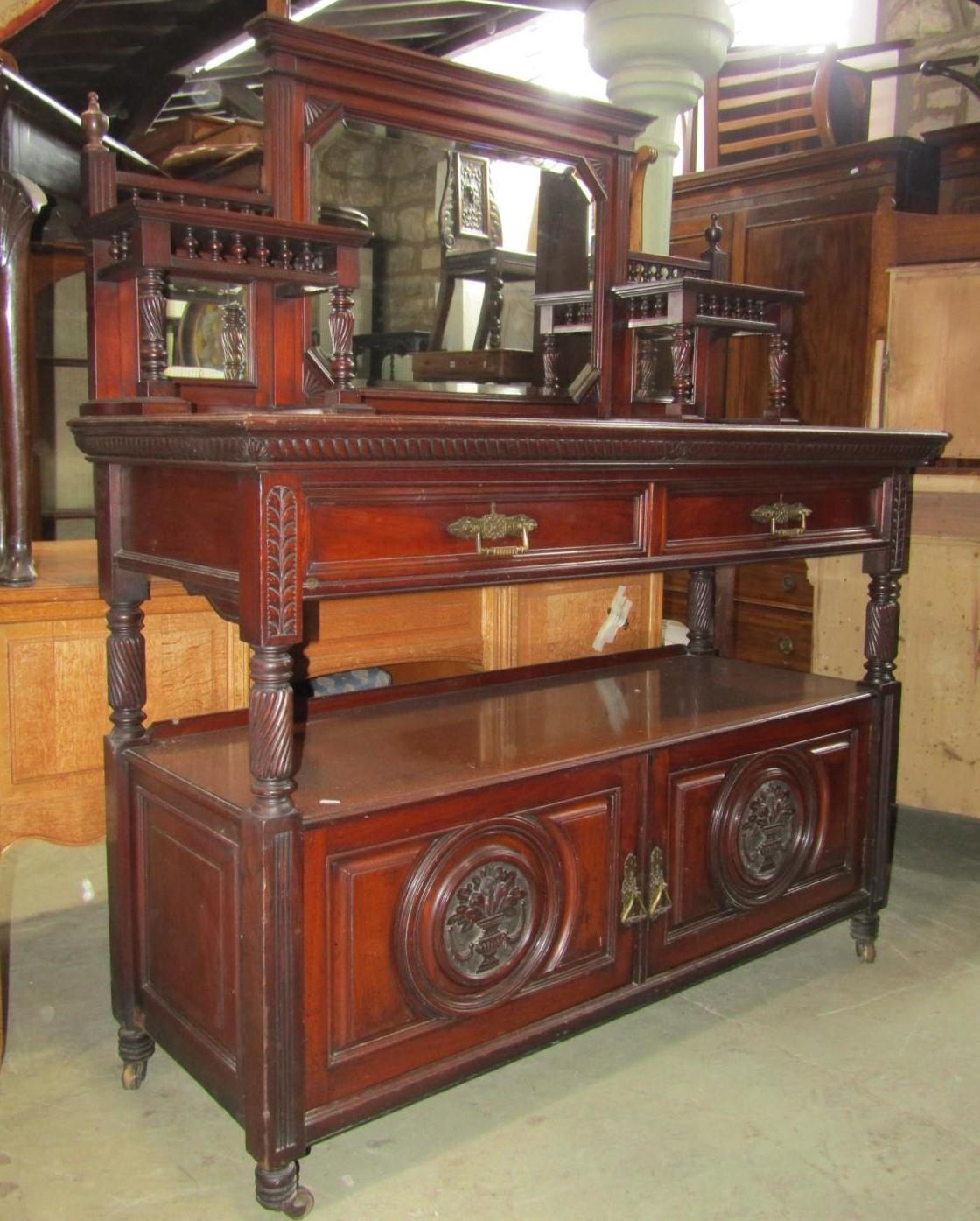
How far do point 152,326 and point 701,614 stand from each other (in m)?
1.59

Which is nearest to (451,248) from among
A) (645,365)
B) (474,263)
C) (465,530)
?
(474,263)

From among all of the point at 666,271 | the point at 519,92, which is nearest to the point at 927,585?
the point at 666,271

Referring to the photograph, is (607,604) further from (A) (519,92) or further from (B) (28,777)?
(B) (28,777)

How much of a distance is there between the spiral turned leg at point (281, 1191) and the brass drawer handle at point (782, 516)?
4.78ft

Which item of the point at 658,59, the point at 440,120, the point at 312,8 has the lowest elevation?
the point at 440,120

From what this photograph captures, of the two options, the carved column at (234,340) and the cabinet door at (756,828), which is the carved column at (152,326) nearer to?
the carved column at (234,340)

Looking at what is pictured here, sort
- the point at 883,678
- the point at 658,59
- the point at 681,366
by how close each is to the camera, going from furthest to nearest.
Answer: the point at 658,59, the point at 883,678, the point at 681,366

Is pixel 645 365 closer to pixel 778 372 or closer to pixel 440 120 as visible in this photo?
pixel 778 372

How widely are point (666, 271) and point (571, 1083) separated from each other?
79.6 inches

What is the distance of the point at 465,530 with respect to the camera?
176 centimetres

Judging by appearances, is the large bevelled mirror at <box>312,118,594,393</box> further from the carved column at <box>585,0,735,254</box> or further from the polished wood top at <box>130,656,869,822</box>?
the carved column at <box>585,0,735,254</box>

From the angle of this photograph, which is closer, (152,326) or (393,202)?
(152,326)

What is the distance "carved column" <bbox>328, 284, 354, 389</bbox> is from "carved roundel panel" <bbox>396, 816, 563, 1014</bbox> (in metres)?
0.95

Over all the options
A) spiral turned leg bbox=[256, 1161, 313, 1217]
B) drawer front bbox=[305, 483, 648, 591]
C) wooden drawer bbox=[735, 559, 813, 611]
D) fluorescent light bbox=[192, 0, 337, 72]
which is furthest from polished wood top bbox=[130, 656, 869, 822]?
fluorescent light bbox=[192, 0, 337, 72]
